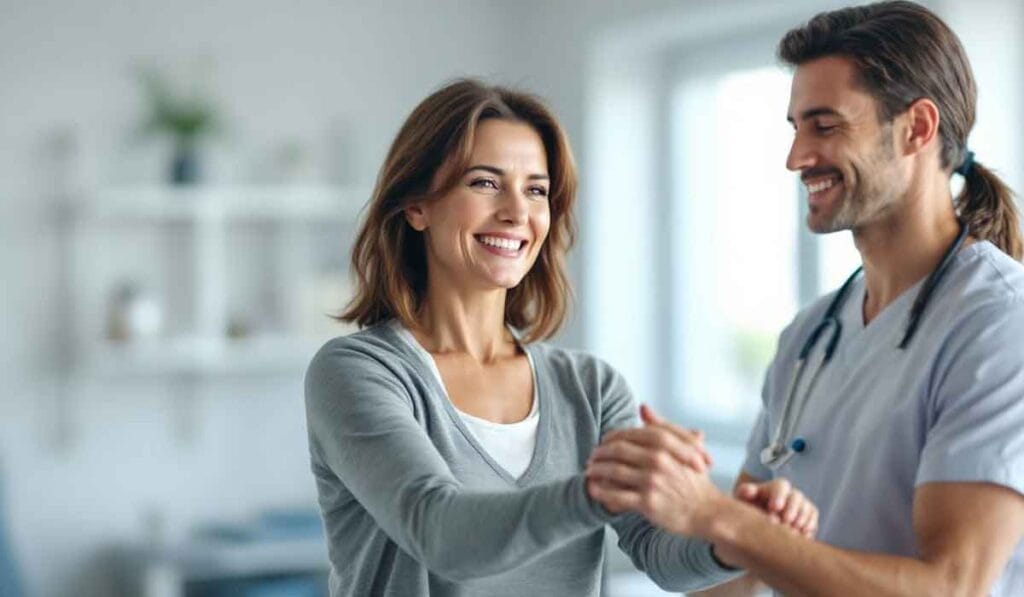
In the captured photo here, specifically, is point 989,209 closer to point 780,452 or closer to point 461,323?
point 780,452

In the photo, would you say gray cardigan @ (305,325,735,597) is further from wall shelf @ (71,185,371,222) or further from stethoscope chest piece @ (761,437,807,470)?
wall shelf @ (71,185,371,222)

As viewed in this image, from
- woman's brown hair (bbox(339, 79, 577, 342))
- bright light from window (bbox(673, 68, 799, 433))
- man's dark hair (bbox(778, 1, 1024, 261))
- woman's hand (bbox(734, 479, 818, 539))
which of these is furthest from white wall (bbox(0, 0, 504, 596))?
woman's hand (bbox(734, 479, 818, 539))

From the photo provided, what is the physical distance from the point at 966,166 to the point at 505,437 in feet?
2.42

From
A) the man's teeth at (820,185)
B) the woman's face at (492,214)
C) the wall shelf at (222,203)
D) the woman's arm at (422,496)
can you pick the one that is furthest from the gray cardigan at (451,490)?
the wall shelf at (222,203)

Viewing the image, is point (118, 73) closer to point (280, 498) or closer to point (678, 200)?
point (280, 498)

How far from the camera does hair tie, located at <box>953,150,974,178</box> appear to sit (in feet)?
5.90

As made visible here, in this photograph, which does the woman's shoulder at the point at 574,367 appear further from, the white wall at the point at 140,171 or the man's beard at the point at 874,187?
the white wall at the point at 140,171

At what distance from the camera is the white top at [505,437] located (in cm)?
160

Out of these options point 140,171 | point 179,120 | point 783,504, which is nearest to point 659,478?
point 783,504

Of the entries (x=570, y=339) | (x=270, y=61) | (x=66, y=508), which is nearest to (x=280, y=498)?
(x=66, y=508)

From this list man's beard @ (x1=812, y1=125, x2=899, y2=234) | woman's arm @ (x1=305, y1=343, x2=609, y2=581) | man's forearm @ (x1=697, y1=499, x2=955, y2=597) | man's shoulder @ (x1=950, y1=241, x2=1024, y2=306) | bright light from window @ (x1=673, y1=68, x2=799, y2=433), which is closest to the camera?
woman's arm @ (x1=305, y1=343, x2=609, y2=581)

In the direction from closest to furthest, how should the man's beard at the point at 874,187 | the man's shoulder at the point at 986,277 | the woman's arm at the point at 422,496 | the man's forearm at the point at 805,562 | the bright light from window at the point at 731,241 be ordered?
the woman's arm at the point at 422,496 → the man's forearm at the point at 805,562 → the man's shoulder at the point at 986,277 → the man's beard at the point at 874,187 → the bright light from window at the point at 731,241

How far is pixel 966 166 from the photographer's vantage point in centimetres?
181

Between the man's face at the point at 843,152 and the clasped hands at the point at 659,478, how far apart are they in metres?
0.41
